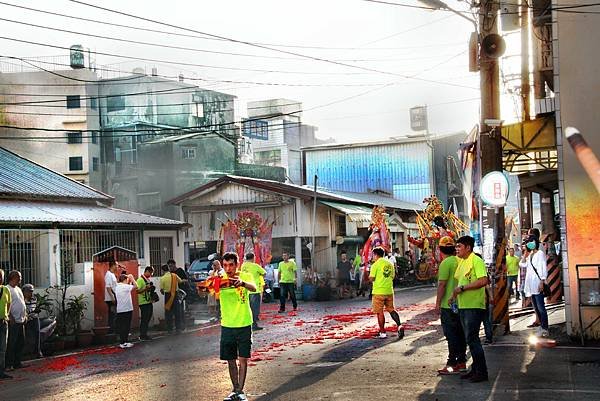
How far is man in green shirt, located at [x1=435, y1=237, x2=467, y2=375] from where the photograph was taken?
10.9 m

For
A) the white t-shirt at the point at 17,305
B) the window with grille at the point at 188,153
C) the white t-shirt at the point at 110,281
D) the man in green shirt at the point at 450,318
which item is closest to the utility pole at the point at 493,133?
the man in green shirt at the point at 450,318

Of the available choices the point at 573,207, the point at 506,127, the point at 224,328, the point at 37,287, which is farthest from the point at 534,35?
the point at 37,287

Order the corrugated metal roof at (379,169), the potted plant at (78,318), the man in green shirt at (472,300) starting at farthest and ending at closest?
the corrugated metal roof at (379,169), the potted plant at (78,318), the man in green shirt at (472,300)

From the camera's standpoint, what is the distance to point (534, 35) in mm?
18141

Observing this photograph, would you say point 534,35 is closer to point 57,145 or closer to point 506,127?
point 506,127

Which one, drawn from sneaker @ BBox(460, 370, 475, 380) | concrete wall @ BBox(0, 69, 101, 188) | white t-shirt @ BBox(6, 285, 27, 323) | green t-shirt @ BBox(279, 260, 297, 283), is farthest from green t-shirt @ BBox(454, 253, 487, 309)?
concrete wall @ BBox(0, 69, 101, 188)

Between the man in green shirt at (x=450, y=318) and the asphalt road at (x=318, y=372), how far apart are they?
37 cm

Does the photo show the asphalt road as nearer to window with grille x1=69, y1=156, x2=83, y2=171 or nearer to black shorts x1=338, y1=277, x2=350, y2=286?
black shorts x1=338, y1=277, x2=350, y2=286

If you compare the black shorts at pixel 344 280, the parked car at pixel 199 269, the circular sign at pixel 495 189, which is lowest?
the black shorts at pixel 344 280

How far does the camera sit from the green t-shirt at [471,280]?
10.3 meters

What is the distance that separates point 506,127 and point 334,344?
22.2ft

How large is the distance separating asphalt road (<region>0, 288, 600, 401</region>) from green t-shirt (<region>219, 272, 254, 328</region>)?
1034 millimetres

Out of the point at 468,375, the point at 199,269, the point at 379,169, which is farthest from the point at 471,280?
the point at 379,169

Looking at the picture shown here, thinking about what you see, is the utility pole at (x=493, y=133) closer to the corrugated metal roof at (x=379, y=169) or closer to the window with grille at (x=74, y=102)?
the corrugated metal roof at (x=379, y=169)
